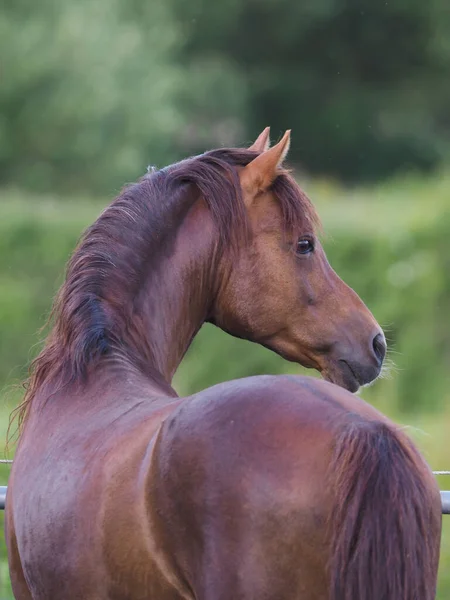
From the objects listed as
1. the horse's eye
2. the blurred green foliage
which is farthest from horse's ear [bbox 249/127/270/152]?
the blurred green foliage

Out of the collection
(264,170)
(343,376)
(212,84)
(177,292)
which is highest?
(212,84)

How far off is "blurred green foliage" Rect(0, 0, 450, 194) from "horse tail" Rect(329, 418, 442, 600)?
19728mm

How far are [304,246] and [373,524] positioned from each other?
140cm

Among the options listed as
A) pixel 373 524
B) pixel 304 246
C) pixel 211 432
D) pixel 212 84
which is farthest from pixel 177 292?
pixel 212 84

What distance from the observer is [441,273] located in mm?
11000

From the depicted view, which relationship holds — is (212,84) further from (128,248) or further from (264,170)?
(128,248)

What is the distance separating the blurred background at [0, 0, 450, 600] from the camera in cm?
1042

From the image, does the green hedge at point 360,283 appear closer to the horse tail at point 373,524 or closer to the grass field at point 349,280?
the grass field at point 349,280

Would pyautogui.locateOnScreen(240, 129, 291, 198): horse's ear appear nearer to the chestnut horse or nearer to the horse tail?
the chestnut horse

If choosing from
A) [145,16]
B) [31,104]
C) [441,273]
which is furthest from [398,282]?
[145,16]

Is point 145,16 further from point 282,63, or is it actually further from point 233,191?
point 233,191

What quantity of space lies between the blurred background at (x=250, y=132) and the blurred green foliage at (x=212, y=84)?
0.05m

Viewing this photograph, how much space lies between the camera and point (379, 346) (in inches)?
139

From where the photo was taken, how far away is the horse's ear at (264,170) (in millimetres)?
3297
